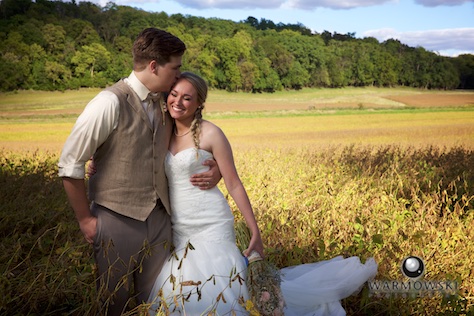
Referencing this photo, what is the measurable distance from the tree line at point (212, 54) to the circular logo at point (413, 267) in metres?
20.2

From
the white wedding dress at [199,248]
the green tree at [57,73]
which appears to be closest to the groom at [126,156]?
the white wedding dress at [199,248]

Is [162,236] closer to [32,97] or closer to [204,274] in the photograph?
[204,274]

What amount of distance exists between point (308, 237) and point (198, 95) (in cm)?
215

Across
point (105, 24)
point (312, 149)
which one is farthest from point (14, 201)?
point (105, 24)

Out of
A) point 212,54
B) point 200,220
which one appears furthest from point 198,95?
point 212,54

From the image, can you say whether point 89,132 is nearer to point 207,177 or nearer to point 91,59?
point 207,177

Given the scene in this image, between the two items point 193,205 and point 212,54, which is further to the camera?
point 212,54

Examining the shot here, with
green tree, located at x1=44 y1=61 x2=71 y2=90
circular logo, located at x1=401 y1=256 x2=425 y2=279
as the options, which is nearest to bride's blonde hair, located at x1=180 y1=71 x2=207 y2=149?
circular logo, located at x1=401 y1=256 x2=425 y2=279

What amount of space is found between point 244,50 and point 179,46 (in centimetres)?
3828

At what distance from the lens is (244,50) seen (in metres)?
40.0

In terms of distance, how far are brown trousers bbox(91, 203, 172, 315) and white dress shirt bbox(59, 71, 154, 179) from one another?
0.27 meters

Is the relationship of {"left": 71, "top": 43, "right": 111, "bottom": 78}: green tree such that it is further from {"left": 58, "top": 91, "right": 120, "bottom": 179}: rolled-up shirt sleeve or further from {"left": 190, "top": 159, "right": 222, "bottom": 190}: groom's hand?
{"left": 58, "top": 91, "right": 120, "bottom": 179}: rolled-up shirt sleeve

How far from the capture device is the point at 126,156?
8.21ft

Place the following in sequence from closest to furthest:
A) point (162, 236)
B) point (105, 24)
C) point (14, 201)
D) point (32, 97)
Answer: point (162, 236) → point (14, 201) → point (32, 97) → point (105, 24)
